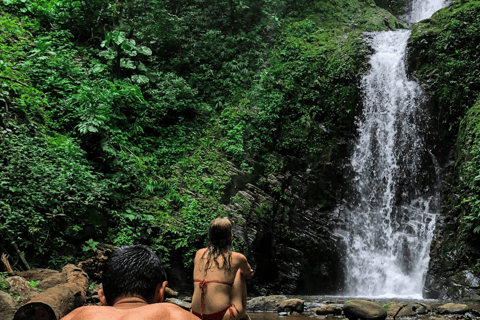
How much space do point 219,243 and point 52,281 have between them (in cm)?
411

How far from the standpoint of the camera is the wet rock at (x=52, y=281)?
576 centimetres

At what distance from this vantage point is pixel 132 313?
50.9 inches

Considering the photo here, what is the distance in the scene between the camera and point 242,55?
49.2ft

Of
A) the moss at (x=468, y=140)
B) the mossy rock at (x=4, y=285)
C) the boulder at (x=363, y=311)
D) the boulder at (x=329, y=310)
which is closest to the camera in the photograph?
the mossy rock at (x=4, y=285)

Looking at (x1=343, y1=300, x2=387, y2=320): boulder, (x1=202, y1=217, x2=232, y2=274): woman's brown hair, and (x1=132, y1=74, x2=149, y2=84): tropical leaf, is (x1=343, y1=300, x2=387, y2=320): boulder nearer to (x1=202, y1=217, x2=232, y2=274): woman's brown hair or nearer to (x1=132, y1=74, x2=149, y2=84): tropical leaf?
(x1=202, y1=217, x2=232, y2=274): woman's brown hair

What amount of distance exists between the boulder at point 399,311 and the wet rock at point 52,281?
19.8 ft

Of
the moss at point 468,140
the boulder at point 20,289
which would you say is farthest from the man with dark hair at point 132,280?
the moss at point 468,140

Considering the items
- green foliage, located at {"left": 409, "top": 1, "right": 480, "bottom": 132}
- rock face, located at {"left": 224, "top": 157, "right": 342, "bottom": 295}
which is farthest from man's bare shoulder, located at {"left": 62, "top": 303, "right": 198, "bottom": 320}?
green foliage, located at {"left": 409, "top": 1, "right": 480, "bottom": 132}

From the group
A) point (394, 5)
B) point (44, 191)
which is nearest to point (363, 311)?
point (44, 191)

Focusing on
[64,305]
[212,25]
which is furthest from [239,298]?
[212,25]

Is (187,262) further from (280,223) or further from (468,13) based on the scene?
(468,13)

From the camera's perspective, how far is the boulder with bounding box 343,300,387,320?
19.6ft

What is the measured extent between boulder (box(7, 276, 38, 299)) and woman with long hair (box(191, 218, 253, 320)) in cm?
351

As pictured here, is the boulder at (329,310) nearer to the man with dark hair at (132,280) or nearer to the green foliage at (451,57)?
the man with dark hair at (132,280)
